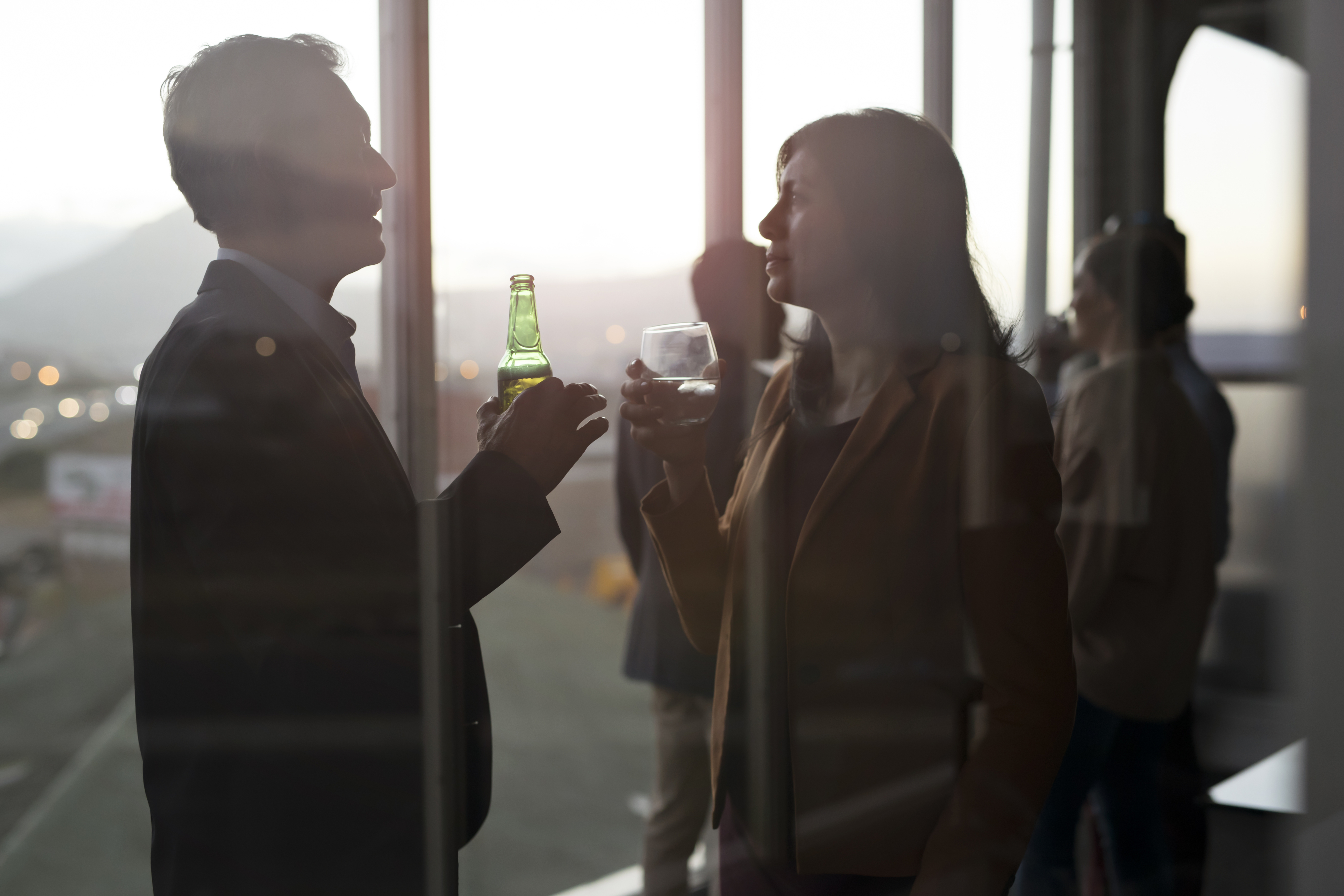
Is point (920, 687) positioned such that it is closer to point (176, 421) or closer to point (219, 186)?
point (176, 421)

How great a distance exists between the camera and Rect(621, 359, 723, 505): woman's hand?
1068 mm

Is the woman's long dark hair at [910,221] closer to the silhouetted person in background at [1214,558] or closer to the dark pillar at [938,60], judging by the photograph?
the silhouetted person in background at [1214,558]

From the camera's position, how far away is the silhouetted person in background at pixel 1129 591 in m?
1.94

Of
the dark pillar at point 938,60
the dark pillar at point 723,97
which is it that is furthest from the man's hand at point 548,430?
the dark pillar at point 938,60

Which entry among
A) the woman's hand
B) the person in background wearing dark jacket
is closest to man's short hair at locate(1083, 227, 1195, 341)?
the person in background wearing dark jacket

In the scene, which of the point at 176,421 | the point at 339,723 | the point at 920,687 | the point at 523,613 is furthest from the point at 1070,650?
the point at 523,613

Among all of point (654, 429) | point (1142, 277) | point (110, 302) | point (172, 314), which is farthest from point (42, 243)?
point (1142, 277)

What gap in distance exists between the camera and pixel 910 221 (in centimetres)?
115

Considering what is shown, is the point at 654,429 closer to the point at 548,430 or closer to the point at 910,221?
the point at 548,430

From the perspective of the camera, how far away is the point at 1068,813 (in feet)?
6.31

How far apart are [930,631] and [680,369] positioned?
409 millimetres

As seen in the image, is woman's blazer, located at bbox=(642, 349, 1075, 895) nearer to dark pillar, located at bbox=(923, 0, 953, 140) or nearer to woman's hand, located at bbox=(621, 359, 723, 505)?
woman's hand, located at bbox=(621, 359, 723, 505)

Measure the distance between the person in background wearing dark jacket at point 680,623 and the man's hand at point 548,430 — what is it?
95cm

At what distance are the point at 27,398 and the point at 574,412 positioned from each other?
93cm
